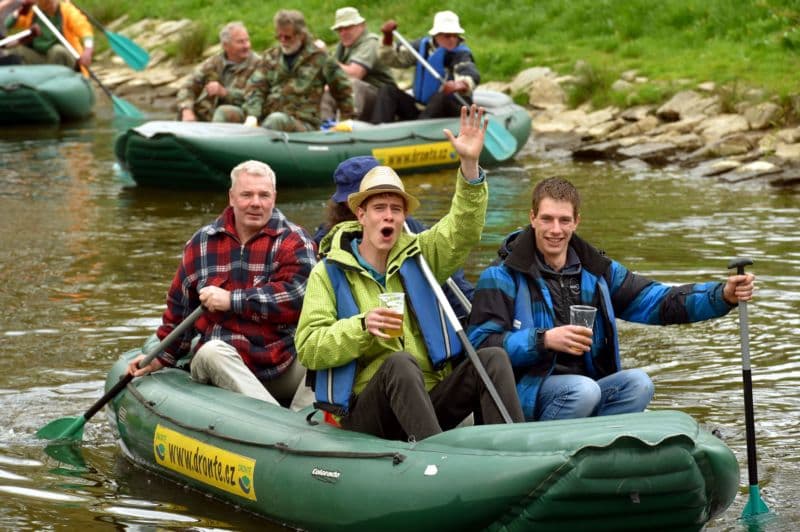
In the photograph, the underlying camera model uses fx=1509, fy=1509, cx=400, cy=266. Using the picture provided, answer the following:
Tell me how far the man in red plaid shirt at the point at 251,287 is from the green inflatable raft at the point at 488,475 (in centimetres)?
55

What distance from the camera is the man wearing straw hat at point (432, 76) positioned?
1425 centimetres

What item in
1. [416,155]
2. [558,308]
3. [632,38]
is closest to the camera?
[558,308]

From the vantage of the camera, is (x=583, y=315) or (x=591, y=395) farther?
(x=591, y=395)

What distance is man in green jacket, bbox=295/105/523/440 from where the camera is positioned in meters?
5.17

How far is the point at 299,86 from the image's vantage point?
523 inches

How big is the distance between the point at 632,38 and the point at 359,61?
4678 mm

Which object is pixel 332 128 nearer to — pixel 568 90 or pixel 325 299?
pixel 568 90

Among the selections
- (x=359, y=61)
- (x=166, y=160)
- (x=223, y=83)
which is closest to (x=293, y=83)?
(x=223, y=83)

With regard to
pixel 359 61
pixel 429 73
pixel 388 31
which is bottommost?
pixel 429 73

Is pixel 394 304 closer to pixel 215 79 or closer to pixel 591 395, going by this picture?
pixel 591 395

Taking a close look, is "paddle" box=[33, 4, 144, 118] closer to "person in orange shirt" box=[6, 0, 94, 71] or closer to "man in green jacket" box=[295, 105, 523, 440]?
"person in orange shirt" box=[6, 0, 94, 71]

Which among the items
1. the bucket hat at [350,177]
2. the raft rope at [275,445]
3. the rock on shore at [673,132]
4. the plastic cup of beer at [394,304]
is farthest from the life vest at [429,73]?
the plastic cup of beer at [394,304]

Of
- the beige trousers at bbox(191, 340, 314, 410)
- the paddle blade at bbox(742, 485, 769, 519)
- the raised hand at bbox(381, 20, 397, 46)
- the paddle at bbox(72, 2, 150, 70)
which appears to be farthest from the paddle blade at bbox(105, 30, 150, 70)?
the paddle blade at bbox(742, 485, 769, 519)

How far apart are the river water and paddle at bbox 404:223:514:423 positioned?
0.92 metres
